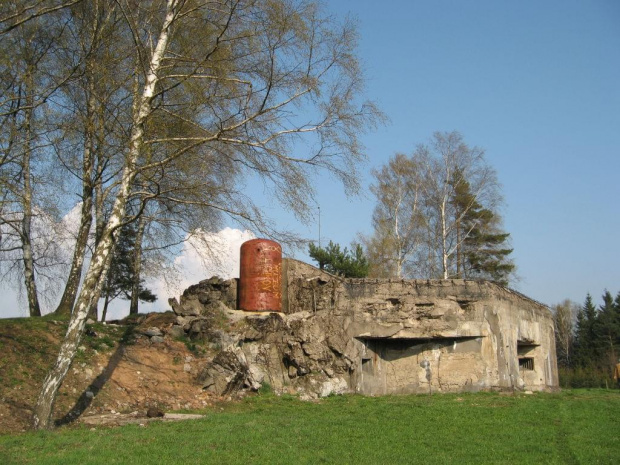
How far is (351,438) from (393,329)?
30.1 feet

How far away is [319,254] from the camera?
28984 millimetres

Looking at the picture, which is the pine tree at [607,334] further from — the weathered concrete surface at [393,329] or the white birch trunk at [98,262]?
the white birch trunk at [98,262]

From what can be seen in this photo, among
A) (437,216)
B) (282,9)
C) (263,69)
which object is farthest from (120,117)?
(437,216)

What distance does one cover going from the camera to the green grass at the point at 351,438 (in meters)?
8.05

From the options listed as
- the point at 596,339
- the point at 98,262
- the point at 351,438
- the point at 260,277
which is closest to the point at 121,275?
the point at 260,277

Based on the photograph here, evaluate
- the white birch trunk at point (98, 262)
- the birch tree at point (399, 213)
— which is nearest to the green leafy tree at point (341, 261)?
the birch tree at point (399, 213)

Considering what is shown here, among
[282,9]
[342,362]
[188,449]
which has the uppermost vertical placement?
[282,9]

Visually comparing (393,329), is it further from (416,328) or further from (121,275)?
(121,275)

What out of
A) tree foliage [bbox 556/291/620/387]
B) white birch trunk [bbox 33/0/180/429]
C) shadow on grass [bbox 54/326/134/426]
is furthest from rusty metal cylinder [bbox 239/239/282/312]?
tree foliage [bbox 556/291/620/387]

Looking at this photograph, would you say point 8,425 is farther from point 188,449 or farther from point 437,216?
point 437,216

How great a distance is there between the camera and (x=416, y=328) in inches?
728

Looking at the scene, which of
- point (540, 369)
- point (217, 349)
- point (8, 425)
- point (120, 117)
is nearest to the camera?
point (8, 425)

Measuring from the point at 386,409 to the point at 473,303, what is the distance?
6.85 m

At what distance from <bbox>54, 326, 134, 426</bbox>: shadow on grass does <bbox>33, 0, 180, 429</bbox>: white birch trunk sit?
0.88 m
